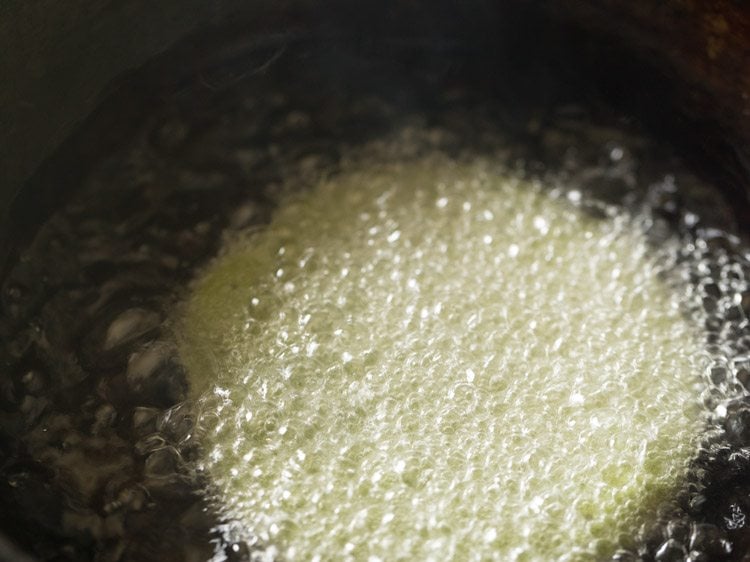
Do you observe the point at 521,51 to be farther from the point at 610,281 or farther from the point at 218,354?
the point at 218,354

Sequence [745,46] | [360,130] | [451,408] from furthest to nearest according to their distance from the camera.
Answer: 1. [360,130]
2. [745,46]
3. [451,408]

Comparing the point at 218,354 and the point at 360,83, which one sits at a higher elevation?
the point at 360,83

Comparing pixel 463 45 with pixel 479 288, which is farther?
pixel 463 45

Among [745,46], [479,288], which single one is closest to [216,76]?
[479,288]

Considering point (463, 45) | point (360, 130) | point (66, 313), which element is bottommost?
point (66, 313)

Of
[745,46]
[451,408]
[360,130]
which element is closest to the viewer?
[451,408]
